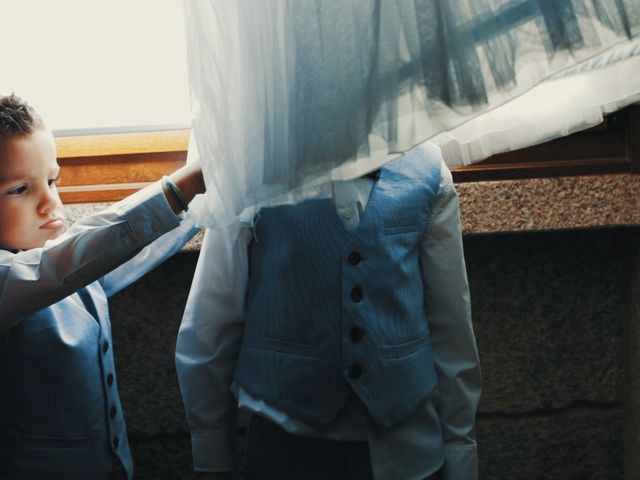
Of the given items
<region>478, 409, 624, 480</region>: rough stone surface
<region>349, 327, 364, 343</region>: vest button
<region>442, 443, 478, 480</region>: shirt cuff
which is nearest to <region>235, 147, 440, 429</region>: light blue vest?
<region>349, 327, 364, 343</region>: vest button

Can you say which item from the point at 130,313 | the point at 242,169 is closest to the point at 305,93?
the point at 242,169

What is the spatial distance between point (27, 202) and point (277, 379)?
43 centimetres

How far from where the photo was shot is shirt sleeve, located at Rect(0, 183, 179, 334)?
0.83 meters

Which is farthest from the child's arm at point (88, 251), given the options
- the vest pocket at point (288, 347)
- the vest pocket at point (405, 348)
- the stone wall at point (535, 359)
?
the stone wall at point (535, 359)

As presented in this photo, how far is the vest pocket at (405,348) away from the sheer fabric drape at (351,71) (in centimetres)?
30

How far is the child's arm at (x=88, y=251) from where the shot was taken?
2.72ft

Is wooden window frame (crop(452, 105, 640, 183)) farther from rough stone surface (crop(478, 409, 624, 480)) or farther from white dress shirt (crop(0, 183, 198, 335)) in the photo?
white dress shirt (crop(0, 183, 198, 335))

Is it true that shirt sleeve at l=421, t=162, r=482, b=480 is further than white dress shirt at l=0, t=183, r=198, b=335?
Yes

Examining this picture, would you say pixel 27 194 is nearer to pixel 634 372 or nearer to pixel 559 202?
pixel 559 202

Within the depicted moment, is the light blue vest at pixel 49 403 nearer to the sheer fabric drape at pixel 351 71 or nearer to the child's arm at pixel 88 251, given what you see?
the child's arm at pixel 88 251

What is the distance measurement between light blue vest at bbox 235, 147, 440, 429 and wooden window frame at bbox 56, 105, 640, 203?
1.16ft

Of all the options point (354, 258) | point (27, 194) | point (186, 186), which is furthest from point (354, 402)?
point (27, 194)

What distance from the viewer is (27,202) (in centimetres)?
95

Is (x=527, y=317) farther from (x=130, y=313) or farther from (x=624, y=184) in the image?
(x=130, y=313)
